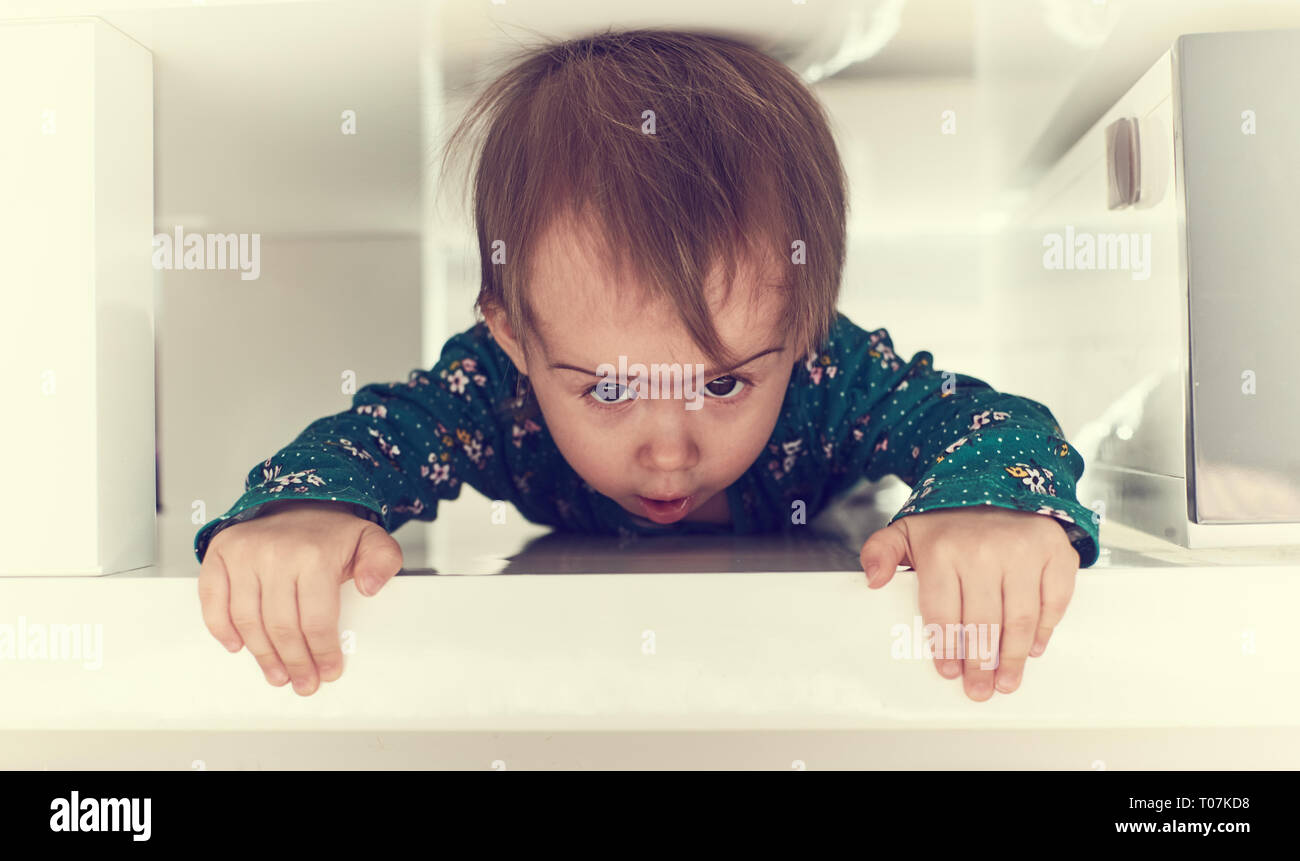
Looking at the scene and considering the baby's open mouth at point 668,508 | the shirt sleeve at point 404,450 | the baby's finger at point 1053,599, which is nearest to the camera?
the baby's finger at point 1053,599

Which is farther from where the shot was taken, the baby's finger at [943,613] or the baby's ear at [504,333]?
the baby's ear at [504,333]

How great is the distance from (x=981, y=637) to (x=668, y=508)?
1.04 feet

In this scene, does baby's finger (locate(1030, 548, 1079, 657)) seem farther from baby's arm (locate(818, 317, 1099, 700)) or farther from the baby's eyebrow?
the baby's eyebrow

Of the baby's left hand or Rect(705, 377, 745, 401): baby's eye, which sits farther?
Rect(705, 377, 745, 401): baby's eye

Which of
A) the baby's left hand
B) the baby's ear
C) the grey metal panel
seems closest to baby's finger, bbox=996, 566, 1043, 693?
the baby's left hand

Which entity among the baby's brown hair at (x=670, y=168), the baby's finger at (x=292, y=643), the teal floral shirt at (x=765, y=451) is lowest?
the baby's finger at (x=292, y=643)

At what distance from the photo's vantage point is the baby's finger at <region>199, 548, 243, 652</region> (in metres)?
0.45

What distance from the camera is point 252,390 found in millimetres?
901

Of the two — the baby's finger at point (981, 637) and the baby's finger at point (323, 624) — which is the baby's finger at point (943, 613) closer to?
the baby's finger at point (981, 637)

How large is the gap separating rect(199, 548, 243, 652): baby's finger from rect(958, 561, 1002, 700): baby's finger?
36 centimetres

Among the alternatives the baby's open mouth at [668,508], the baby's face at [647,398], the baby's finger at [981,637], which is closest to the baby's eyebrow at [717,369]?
the baby's face at [647,398]

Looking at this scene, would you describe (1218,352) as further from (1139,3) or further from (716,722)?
(716,722)

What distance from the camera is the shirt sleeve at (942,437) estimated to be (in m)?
0.49
